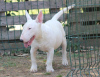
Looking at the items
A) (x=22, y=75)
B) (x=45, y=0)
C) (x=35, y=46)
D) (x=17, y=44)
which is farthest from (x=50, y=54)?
(x=45, y=0)

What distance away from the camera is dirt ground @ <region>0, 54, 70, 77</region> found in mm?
Answer: 4422

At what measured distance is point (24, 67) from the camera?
16.6 ft

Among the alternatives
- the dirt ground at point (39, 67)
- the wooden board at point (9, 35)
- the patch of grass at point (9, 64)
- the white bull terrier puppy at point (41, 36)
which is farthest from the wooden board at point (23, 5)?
the patch of grass at point (9, 64)

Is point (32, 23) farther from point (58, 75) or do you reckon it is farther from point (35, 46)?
point (58, 75)

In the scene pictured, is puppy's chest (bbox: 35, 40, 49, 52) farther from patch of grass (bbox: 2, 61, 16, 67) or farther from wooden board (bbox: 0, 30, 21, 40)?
wooden board (bbox: 0, 30, 21, 40)

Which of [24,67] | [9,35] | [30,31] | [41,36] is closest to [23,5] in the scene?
[9,35]

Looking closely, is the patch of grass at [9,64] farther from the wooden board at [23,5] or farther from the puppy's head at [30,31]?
the wooden board at [23,5]

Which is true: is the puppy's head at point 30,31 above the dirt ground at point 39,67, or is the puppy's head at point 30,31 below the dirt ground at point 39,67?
above

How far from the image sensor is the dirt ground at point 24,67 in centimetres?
442

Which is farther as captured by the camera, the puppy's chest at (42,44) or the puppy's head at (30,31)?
the puppy's chest at (42,44)

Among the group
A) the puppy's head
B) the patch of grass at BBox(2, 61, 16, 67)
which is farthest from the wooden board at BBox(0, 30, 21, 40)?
the puppy's head

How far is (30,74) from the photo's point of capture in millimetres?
4477

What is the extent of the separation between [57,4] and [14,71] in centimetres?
270

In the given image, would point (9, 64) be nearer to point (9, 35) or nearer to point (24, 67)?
point (24, 67)
